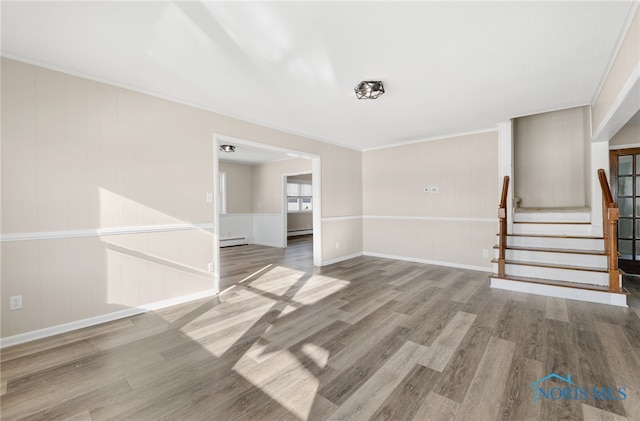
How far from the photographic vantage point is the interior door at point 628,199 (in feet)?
13.9

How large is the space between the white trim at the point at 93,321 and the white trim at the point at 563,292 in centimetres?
422

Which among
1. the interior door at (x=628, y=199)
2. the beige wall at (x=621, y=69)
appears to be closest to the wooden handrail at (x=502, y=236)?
the beige wall at (x=621, y=69)

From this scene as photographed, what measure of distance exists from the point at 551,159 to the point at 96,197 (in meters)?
6.65

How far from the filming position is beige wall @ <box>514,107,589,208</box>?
4305 millimetres

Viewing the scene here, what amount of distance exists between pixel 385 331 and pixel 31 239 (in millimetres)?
3438

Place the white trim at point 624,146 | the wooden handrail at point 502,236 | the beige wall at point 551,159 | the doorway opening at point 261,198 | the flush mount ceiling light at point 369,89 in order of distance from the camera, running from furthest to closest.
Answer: the doorway opening at point 261,198, the beige wall at point 551,159, the white trim at point 624,146, the wooden handrail at point 502,236, the flush mount ceiling light at point 369,89

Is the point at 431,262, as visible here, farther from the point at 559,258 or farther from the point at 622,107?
the point at 622,107

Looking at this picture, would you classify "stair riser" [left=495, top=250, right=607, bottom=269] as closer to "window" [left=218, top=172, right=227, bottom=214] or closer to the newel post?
the newel post

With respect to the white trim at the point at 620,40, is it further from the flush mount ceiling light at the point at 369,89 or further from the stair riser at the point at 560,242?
the stair riser at the point at 560,242

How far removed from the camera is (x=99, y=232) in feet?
8.95

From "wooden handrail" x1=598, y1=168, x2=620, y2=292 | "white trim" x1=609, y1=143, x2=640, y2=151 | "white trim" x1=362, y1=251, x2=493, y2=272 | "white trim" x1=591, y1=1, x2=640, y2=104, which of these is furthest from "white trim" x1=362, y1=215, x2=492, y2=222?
"white trim" x1=591, y1=1, x2=640, y2=104

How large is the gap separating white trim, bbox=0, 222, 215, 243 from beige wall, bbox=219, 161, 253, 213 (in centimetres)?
447

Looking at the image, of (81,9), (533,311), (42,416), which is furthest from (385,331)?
(81,9)

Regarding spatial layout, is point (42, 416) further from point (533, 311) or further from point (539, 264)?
point (539, 264)
